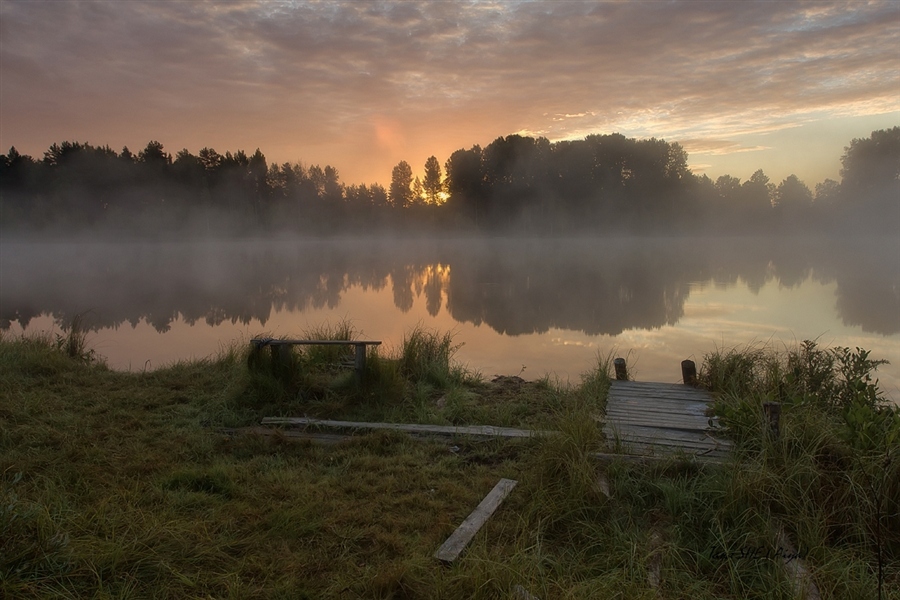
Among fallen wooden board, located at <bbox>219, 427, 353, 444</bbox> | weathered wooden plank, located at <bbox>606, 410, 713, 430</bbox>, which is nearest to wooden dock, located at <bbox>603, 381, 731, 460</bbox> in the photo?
weathered wooden plank, located at <bbox>606, 410, 713, 430</bbox>

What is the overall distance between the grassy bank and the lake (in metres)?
4.06

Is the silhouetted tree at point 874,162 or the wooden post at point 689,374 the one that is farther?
the silhouetted tree at point 874,162

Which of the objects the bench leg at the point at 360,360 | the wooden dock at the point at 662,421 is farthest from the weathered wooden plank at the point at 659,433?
the bench leg at the point at 360,360

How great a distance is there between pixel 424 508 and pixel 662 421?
273 cm

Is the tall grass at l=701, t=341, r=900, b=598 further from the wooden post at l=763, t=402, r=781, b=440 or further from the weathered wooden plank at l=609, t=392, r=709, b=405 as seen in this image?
the weathered wooden plank at l=609, t=392, r=709, b=405

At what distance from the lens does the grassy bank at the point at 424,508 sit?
2.89 m

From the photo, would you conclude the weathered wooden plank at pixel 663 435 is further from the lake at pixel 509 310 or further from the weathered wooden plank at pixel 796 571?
the lake at pixel 509 310

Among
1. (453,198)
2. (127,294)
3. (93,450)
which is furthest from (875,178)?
(93,450)

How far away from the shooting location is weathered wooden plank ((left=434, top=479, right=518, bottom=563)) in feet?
10.6

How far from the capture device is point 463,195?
235ft

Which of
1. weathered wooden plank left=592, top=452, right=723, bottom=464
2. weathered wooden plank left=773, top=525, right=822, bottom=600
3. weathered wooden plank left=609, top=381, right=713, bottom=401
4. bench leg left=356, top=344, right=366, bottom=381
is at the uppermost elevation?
bench leg left=356, top=344, right=366, bottom=381

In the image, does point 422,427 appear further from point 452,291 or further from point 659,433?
point 452,291

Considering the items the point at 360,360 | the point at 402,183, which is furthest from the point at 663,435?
the point at 402,183

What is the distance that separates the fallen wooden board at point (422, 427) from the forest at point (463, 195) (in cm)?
6596
